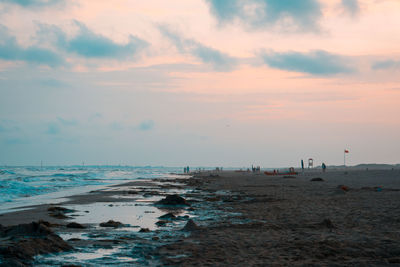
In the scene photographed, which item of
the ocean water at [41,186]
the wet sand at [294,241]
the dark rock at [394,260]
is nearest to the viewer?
the dark rock at [394,260]

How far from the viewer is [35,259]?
20.1ft

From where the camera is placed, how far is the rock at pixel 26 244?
5961 millimetres

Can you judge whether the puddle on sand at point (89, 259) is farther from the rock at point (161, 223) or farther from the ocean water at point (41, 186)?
the ocean water at point (41, 186)

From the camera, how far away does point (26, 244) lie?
657 cm

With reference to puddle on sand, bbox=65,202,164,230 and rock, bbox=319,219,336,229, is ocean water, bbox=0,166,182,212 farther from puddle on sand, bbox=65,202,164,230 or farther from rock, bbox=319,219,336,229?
rock, bbox=319,219,336,229

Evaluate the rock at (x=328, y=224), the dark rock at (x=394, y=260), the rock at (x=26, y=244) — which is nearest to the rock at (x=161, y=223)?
the rock at (x=26, y=244)

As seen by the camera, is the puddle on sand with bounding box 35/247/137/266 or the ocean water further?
the ocean water

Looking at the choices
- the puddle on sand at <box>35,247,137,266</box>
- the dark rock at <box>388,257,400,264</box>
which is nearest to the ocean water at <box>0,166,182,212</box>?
the puddle on sand at <box>35,247,137,266</box>

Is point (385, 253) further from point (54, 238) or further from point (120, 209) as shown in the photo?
point (120, 209)

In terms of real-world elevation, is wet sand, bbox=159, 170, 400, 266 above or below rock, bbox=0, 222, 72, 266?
below

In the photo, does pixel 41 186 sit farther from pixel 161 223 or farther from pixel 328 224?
pixel 328 224

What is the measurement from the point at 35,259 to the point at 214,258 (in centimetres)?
310

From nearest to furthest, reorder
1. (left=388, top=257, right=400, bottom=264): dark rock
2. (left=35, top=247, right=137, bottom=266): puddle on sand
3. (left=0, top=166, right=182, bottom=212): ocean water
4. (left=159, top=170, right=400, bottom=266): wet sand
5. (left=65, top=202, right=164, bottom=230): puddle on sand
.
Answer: (left=388, top=257, right=400, bottom=264): dark rock
(left=35, top=247, right=137, bottom=266): puddle on sand
(left=159, top=170, right=400, bottom=266): wet sand
(left=65, top=202, right=164, bottom=230): puddle on sand
(left=0, top=166, right=182, bottom=212): ocean water

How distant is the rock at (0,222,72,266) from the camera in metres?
5.96
